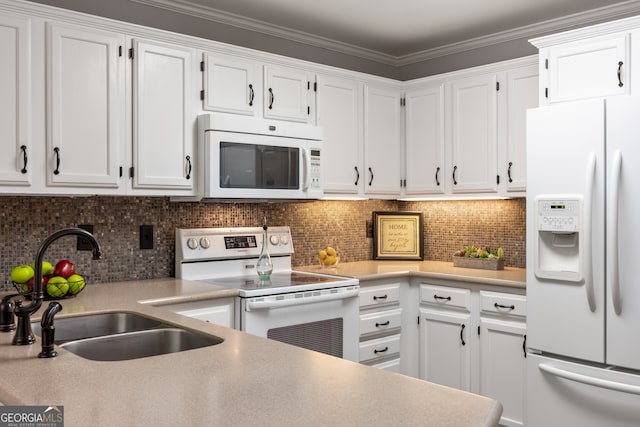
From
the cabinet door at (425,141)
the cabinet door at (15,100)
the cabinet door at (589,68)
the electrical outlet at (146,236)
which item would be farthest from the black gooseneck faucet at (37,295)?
the cabinet door at (425,141)

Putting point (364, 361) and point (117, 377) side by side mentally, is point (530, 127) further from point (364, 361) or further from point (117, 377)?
point (117, 377)

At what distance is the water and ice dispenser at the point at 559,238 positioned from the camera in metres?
2.83

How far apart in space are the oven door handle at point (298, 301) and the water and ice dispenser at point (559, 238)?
3.36 feet

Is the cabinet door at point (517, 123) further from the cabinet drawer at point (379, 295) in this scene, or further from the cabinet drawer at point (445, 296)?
the cabinet drawer at point (379, 295)

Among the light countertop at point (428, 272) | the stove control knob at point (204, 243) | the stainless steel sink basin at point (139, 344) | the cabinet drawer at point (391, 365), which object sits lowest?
the cabinet drawer at point (391, 365)

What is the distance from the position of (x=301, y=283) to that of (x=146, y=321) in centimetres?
123

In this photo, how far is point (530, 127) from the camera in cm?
303

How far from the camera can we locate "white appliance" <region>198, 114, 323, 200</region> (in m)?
3.19

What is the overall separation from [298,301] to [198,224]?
869 millimetres

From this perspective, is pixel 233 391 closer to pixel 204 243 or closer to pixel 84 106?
pixel 84 106

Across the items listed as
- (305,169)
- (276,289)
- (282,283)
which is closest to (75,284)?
(276,289)

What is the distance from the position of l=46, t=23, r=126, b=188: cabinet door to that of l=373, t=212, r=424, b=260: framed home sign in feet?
7.02

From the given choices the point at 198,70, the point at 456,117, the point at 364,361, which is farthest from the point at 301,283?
the point at 456,117

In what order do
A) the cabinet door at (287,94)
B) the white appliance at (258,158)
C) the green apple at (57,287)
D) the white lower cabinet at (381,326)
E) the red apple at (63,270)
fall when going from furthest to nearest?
the white lower cabinet at (381,326), the cabinet door at (287,94), the white appliance at (258,158), the red apple at (63,270), the green apple at (57,287)
